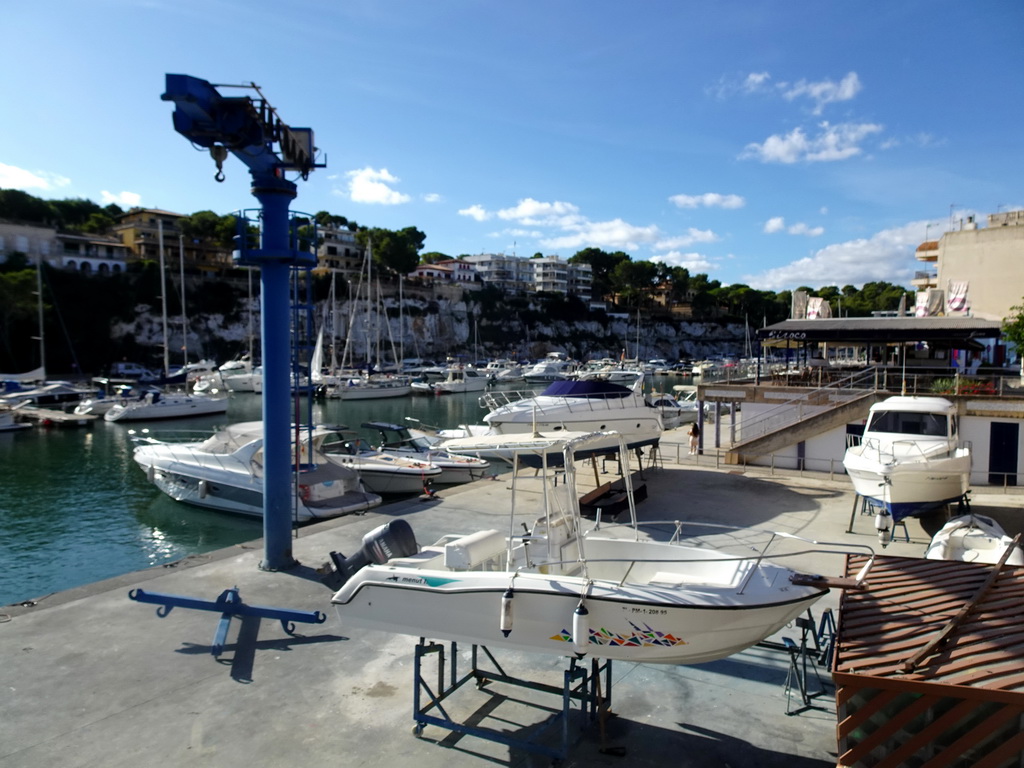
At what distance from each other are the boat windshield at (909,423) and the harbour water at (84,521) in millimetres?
16308

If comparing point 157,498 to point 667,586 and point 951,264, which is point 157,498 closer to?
point 667,586

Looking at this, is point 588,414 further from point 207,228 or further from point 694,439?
point 207,228

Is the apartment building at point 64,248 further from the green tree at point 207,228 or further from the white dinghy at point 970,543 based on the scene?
Answer: the white dinghy at point 970,543

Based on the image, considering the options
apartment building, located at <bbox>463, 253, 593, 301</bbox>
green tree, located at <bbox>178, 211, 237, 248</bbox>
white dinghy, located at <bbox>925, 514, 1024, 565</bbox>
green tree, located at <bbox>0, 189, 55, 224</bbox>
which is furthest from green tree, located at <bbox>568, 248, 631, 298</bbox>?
white dinghy, located at <bbox>925, 514, 1024, 565</bbox>

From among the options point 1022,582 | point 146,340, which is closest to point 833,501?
point 1022,582

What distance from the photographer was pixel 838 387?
21.4 meters

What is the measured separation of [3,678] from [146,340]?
78.0 m

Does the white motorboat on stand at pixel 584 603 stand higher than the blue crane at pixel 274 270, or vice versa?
the blue crane at pixel 274 270

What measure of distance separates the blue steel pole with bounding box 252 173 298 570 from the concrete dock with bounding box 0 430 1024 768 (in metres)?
1.09

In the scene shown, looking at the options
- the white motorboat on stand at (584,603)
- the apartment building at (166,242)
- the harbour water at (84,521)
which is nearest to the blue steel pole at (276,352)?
the white motorboat on stand at (584,603)

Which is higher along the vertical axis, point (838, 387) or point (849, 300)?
point (849, 300)

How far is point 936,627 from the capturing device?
200 inches

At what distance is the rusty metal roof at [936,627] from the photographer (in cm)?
446

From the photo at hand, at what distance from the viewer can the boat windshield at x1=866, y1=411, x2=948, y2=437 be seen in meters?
15.1
